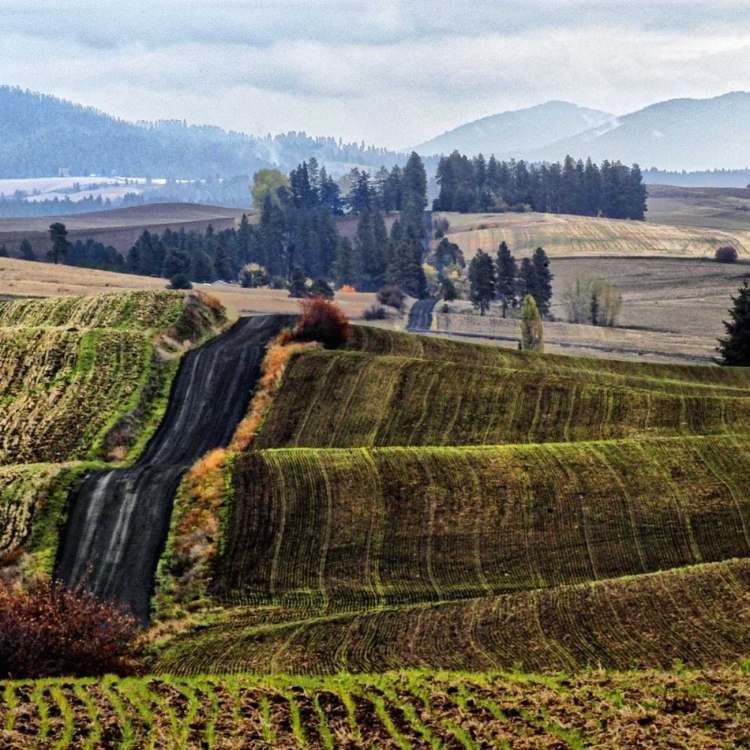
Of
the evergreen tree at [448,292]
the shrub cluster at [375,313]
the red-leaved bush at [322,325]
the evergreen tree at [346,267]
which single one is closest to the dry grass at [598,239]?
the evergreen tree at [346,267]

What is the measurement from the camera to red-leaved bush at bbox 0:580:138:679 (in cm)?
2598

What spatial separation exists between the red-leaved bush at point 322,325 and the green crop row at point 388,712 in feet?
134

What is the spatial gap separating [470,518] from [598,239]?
152m

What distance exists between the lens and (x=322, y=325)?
214 ft

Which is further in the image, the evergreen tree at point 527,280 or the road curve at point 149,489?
the evergreen tree at point 527,280

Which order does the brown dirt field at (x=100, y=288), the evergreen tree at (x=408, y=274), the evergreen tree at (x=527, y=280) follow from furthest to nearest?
the evergreen tree at (x=408, y=274) < the evergreen tree at (x=527, y=280) < the brown dirt field at (x=100, y=288)

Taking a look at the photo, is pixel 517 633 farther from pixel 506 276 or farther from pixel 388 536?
pixel 506 276

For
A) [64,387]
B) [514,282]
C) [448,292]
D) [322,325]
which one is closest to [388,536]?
[64,387]

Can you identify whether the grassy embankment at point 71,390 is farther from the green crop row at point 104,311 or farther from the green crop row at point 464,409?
the green crop row at point 464,409

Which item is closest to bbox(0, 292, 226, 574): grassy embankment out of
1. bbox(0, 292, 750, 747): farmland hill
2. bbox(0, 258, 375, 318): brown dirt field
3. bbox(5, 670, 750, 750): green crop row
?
bbox(0, 292, 750, 747): farmland hill

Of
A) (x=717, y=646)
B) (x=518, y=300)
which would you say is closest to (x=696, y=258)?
(x=518, y=300)

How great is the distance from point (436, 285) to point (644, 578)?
134 m

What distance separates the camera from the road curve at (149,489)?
3575cm

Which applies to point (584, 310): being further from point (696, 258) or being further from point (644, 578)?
point (644, 578)
